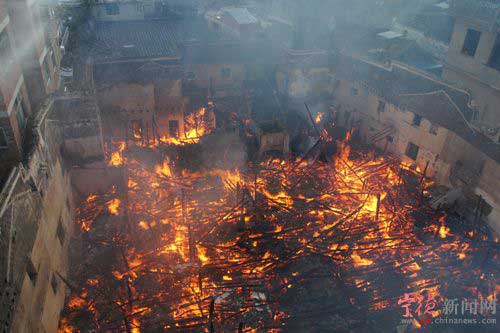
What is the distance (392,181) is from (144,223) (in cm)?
1899

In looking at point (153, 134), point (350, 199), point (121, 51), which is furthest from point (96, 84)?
point (350, 199)

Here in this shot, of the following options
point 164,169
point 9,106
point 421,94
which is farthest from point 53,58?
point 421,94

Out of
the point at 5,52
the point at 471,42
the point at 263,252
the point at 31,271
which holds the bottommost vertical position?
the point at 263,252

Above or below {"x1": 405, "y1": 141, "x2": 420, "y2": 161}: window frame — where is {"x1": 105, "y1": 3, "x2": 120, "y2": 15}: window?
above

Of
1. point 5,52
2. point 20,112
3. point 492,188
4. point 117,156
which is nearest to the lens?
point 5,52

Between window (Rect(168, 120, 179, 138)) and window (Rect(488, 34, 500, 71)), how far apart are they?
26122mm

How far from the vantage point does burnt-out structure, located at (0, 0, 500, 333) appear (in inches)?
784

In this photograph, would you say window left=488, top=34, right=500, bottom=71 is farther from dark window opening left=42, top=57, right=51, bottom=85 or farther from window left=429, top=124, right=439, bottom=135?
dark window opening left=42, top=57, right=51, bottom=85

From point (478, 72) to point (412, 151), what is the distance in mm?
8008

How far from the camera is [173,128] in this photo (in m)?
35.7

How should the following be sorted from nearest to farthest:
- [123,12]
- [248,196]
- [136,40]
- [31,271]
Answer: [31,271] < [248,196] < [136,40] < [123,12]

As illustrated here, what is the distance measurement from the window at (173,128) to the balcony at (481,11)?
25.2 metres

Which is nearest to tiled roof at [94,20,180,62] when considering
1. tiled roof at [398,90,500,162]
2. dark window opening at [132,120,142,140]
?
dark window opening at [132,120,142,140]

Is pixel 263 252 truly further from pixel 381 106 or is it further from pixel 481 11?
pixel 481 11
